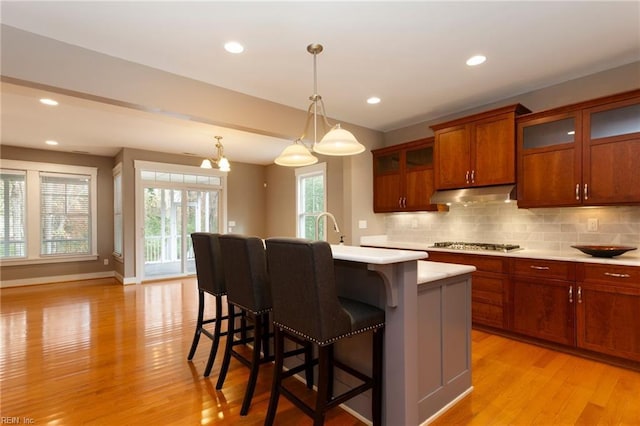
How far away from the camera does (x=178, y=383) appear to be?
2375mm

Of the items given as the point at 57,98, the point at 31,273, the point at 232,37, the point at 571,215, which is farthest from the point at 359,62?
the point at 31,273

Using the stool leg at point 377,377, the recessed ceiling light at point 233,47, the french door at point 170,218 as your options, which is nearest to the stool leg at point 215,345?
the stool leg at point 377,377

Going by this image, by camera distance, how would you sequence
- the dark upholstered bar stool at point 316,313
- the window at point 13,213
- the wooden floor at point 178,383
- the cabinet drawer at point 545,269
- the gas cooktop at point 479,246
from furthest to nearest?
the window at point 13,213
the gas cooktop at point 479,246
the cabinet drawer at point 545,269
the wooden floor at point 178,383
the dark upholstered bar stool at point 316,313

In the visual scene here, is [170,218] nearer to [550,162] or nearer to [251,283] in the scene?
[251,283]

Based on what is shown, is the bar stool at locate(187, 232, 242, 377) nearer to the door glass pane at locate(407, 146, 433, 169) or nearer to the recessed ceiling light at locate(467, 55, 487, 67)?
the recessed ceiling light at locate(467, 55, 487, 67)

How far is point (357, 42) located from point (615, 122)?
94.9 inches

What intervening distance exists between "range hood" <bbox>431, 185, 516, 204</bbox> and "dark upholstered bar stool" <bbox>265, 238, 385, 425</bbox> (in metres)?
2.37

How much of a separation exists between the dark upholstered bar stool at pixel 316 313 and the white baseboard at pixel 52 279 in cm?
659

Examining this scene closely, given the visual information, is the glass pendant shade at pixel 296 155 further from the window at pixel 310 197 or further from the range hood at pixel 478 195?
the window at pixel 310 197

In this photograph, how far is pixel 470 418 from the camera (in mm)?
1919

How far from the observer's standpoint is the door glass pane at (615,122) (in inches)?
103

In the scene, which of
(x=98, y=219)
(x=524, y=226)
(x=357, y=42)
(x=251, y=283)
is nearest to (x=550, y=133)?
(x=524, y=226)

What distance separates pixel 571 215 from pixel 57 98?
5751 mm

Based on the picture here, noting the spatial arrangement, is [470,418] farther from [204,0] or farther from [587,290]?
[204,0]
